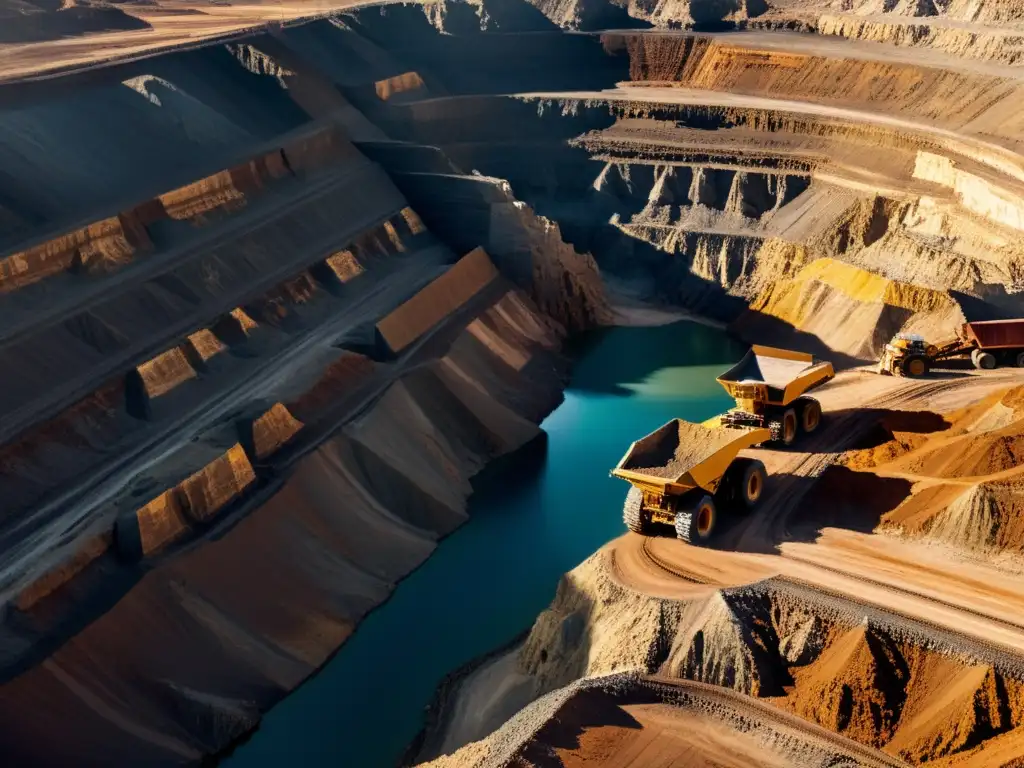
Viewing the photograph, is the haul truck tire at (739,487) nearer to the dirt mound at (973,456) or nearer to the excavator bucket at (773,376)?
the excavator bucket at (773,376)

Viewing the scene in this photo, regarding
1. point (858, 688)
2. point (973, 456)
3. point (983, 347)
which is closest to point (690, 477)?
point (858, 688)

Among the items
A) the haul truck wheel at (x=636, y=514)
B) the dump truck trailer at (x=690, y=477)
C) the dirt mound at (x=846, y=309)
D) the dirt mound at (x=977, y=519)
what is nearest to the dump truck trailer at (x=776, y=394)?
the dump truck trailer at (x=690, y=477)

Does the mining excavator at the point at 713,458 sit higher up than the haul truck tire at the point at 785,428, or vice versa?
the mining excavator at the point at 713,458

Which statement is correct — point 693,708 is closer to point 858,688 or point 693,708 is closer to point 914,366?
point 858,688

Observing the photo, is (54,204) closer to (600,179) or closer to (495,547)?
(495,547)

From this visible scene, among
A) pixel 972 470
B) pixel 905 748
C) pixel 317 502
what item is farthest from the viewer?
pixel 317 502

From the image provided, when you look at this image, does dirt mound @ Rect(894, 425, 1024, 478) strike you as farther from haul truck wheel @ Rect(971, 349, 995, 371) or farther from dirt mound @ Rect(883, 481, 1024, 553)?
haul truck wheel @ Rect(971, 349, 995, 371)

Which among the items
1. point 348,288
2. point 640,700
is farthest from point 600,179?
point 640,700
